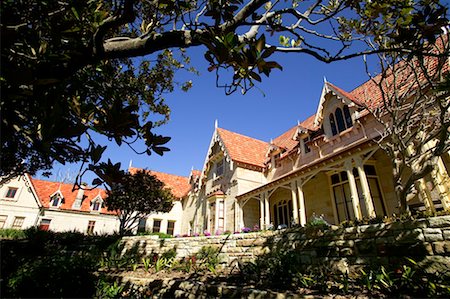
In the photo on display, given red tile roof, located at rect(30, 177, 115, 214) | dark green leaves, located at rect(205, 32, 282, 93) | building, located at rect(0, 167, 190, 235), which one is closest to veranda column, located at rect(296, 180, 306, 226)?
dark green leaves, located at rect(205, 32, 282, 93)

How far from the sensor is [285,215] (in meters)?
16.2

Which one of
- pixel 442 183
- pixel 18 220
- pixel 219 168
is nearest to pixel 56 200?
pixel 18 220

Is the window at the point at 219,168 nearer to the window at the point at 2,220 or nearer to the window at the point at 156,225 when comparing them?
the window at the point at 156,225

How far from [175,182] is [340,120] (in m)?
23.6

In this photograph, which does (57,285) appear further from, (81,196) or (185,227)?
(81,196)

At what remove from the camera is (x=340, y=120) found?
14.0 metres

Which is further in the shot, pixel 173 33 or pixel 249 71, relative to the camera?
pixel 173 33

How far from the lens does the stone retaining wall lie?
225 inches

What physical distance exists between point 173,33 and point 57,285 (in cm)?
716

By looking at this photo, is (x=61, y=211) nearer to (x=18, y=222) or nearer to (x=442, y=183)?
(x=18, y=222)

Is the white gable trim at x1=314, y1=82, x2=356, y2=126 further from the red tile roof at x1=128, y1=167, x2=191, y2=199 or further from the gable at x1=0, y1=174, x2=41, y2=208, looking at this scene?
the gable at x1=0, y1=174, x2=41, y2=208

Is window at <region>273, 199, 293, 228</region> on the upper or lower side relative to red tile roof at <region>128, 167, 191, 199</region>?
lower

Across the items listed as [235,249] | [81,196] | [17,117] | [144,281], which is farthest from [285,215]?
[81,196]

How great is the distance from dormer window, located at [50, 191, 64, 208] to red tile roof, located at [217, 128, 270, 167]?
23171mm
